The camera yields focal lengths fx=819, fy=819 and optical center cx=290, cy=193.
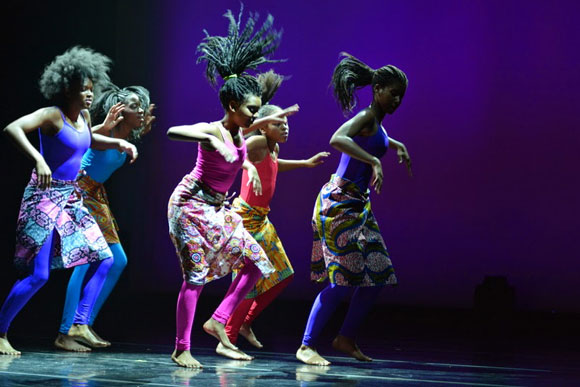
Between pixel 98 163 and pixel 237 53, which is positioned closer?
pixel 237 53

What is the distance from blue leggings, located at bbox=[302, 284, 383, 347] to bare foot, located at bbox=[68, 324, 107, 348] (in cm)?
108

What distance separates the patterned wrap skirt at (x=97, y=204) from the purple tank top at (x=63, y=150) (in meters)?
0.55

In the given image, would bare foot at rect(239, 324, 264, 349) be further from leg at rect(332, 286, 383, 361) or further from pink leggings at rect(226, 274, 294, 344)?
leg at rect(332, 286, 383, 361)

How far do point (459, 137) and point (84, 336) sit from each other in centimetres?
386

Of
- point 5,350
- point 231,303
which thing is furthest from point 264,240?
point 5,350

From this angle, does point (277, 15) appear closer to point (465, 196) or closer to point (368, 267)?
point (465, 196)

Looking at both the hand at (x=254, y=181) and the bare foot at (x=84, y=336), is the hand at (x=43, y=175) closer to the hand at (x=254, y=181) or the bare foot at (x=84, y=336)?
the hand at (x=254, y=181)

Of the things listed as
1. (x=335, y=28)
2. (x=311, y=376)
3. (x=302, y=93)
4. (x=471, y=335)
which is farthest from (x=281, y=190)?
(x=311, y=376)

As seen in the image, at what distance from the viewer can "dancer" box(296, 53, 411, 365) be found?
3.71m

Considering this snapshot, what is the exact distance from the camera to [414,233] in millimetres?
6961

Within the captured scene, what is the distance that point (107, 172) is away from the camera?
4.49 metres

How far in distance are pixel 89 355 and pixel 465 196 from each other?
3.92 m

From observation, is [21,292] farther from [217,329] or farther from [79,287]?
[217,329]

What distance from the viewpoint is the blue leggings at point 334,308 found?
3746 millimetres
